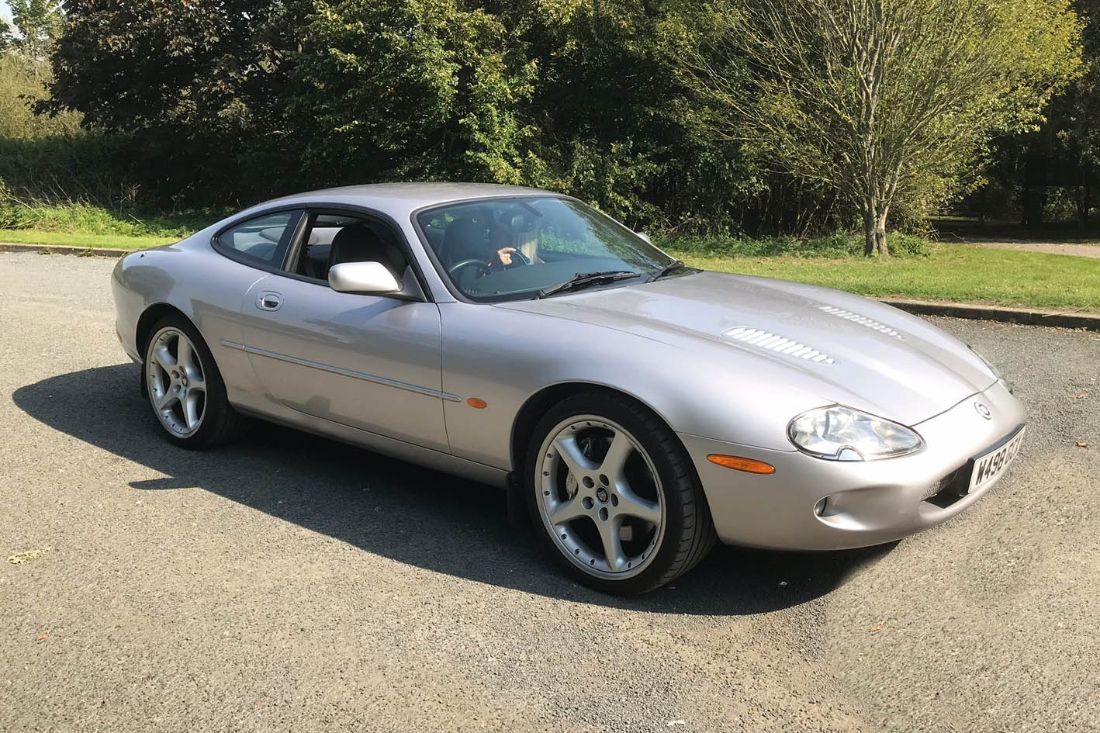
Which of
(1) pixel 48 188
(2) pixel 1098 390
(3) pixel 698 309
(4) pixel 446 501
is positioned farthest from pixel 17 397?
(1) pixel 48 188

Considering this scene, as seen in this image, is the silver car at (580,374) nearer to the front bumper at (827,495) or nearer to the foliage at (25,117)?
the front bumper at (827,495)

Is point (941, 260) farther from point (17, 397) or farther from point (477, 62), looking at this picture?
point (17, 397)

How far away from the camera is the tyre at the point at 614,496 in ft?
10.6

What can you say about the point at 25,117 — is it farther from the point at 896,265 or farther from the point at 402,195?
the point at 402,195

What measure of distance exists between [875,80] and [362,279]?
14.2 metres

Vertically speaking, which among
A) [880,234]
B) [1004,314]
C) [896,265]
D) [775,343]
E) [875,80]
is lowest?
[896,265]

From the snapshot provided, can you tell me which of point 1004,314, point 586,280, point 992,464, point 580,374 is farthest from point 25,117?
point 992,464

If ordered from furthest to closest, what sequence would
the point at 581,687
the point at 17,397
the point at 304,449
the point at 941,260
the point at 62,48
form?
the point at 62,48, the point at 941,260, the point at 17,397, the point at 304,449, the point at 581,687

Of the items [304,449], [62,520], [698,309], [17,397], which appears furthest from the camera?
[17,397]

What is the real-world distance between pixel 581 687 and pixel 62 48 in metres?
25.8

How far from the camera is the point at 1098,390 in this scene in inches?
242

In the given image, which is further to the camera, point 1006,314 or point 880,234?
point 880,234

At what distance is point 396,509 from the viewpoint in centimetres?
433

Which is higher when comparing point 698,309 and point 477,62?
point 477,62
